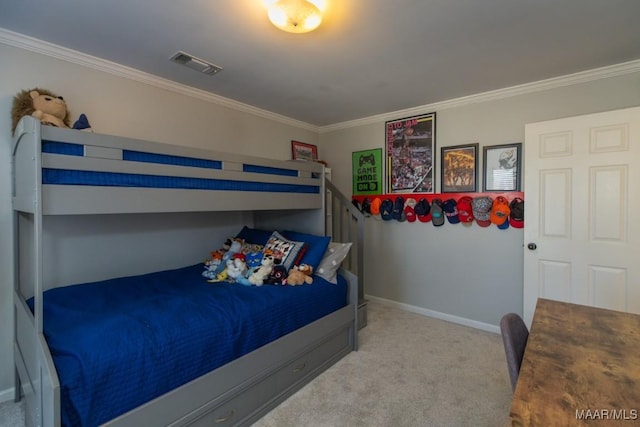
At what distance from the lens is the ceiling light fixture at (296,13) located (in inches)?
57.7

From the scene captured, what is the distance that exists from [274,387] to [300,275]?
0.72m

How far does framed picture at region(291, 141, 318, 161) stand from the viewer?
148 inches

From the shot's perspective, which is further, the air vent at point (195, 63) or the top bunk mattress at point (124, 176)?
the air vent at point (195, 63)

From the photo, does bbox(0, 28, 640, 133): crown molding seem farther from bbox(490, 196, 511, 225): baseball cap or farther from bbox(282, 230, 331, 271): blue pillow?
bbox(282, 230, 331, 271): blue pillow

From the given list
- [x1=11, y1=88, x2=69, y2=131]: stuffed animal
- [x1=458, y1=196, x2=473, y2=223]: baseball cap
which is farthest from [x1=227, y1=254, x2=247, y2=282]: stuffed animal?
[x1=458, y1=196, x2=473, y2=223]: baseball cap

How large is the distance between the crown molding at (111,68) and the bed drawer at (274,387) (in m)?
2.39

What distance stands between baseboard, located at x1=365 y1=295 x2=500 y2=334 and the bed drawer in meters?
1.30

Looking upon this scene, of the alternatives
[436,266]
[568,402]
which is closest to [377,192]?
[436,266]

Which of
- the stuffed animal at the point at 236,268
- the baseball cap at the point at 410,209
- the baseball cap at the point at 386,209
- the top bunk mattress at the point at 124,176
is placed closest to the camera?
the top bunk mattress at the point at 124,176

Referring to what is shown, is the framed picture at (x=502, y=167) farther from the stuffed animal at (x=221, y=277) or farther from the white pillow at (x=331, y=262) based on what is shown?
the stuffed animal at (x=221, y=277)

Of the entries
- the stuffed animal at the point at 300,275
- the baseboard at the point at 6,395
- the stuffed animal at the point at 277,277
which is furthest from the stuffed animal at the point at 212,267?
the baseboard at the point at 6,395

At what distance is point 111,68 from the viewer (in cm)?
226

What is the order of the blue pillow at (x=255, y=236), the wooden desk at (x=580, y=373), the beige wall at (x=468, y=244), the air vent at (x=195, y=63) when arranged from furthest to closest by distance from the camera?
1. the blue pillow at (x=255, y=236)
2. the beige wall at (x=468, y=244)
3. the air vent at (x=195, y=63)
4. the wooden desk at (x=580, y=373)

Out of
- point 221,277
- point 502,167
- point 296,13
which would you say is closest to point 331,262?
point 221,277
